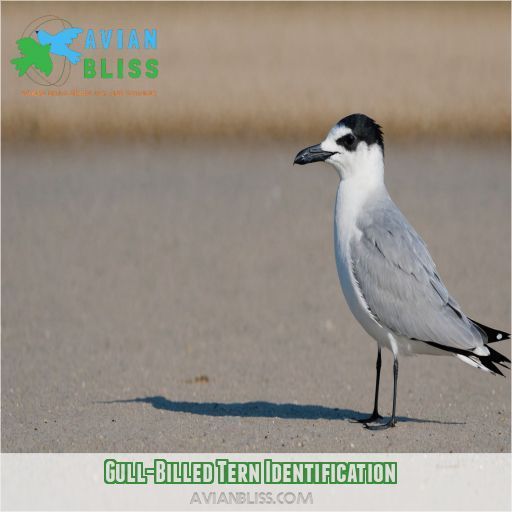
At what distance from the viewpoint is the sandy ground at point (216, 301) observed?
22.5 feet

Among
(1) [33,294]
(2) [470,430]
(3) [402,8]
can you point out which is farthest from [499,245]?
(3) [402,8]

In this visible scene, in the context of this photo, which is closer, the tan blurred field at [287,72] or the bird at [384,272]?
the bird at [384,272]

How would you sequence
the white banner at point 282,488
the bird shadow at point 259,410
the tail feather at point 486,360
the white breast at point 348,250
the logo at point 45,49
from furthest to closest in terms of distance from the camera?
the logo at point 45,49
the bird shadow at point 259,410
the white breast at point 348,250
the tail feather at point 486,360
the white banner at point 282,488

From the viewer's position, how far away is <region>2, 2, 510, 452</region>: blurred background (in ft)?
24.5

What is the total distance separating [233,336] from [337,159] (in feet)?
12.6

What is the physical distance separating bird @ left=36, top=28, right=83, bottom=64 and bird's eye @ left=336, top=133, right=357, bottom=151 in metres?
7.84

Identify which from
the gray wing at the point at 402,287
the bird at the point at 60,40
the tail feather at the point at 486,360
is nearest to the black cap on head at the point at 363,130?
the gray wing at the point at 402,287

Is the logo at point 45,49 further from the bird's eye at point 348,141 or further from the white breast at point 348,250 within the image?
the white breast at point 348,250

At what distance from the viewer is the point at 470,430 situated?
22.0 feet

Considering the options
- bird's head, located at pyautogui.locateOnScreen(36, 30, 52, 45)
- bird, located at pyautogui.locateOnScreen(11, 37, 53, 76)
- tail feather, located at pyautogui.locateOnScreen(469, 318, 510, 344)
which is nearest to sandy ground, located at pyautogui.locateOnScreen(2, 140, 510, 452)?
tail feather, located at pyautogui.locateOnScreen(469, 318, 510, 344)

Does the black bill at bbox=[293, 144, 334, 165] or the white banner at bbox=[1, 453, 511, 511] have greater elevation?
the black bill at bbox=[293, 144, 334, 165]

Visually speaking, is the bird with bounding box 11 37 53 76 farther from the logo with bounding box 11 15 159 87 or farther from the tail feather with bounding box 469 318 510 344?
the tail feather with bounding box 469 318 510 344

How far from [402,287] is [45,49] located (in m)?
8.84

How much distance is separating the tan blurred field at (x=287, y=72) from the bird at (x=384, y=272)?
13103 mm
